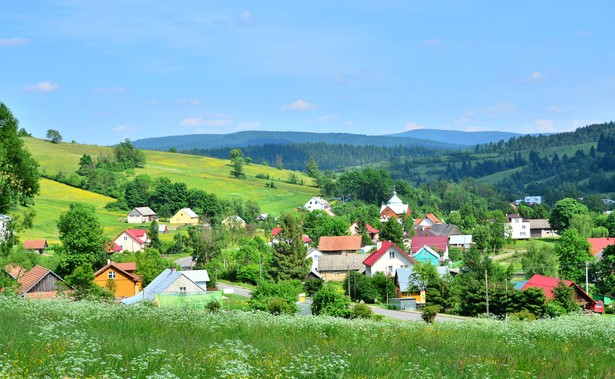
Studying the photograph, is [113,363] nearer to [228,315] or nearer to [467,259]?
[228,315]

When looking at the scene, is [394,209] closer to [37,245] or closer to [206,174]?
[206,174]

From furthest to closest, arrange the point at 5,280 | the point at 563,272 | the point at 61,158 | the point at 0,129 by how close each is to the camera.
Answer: the point at 61,158 → the point at 563,272 → the point at 5,280 → the point at 0,129

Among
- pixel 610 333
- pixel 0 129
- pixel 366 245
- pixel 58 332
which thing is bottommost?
pixel 366 245

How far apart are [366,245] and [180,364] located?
260 ft

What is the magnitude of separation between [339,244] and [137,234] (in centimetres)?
2757

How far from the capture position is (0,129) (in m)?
25.4

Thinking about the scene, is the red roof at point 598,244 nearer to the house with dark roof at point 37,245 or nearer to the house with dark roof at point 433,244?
the house with dark roof at point 433,244

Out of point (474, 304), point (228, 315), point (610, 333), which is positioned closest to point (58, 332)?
point (228, 315)

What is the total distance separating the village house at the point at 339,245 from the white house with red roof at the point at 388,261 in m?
16.0

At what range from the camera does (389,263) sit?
67000mm

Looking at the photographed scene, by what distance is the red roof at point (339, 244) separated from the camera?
276ft

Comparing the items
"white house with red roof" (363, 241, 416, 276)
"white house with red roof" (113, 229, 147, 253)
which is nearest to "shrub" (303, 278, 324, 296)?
"white house with red roof" (363, 241, 416, 276)

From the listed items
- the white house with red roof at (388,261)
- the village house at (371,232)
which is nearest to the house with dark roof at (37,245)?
the white house with red roof at (388,261)

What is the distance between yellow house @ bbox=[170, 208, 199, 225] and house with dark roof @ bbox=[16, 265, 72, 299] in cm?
6909
